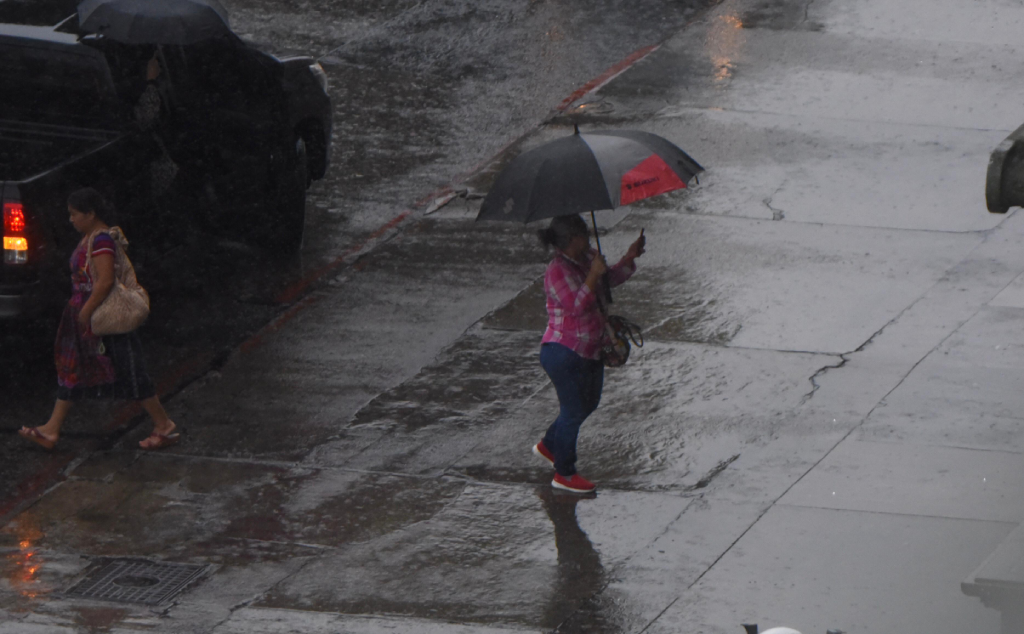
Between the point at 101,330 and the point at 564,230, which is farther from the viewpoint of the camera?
the point at 101,330

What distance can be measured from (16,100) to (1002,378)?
6402 millimetres

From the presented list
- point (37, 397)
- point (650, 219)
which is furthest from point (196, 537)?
point (650, 219)

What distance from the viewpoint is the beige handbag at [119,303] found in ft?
25.9

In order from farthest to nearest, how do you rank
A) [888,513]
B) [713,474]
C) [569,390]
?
[713,474]
[569,390]
[888,513]

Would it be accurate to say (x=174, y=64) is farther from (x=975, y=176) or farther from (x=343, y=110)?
(x=975, y=176)

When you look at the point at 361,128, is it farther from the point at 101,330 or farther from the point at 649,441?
the point at 649,441

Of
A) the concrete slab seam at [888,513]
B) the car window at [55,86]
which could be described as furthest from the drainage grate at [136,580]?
the car window at [55,86]

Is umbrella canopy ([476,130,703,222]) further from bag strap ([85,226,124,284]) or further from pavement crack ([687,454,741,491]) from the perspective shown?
bag strap ([85,226,124,284])

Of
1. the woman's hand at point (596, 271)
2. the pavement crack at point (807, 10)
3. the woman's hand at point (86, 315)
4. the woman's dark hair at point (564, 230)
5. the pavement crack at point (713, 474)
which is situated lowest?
the pavement crack at point (713, 474)

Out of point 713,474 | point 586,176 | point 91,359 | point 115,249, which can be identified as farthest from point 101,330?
point 713,474

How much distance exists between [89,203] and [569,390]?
9.22 feet

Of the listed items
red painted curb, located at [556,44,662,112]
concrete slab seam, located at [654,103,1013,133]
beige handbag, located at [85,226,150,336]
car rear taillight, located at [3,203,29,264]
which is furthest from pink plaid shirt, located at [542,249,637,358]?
red painted curb, located at [556,44,662,112]

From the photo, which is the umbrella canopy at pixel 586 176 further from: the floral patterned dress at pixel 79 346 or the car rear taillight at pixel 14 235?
the car rear taillight at pixel 14 235

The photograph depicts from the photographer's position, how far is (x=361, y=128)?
44.2 ft
